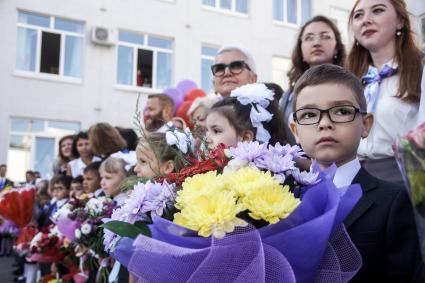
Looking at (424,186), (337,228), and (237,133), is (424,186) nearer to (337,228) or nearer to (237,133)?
(337,228)

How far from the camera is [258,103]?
2.43 m

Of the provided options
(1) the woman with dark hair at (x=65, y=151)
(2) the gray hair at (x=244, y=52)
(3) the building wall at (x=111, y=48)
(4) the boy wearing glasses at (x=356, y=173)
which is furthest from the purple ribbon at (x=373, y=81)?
(3) the building wall at (x=111, y=48)

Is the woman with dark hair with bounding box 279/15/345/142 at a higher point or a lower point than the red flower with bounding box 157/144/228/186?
higher

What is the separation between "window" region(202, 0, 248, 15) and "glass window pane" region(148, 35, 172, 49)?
5.90ft

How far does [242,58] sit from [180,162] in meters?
1.81

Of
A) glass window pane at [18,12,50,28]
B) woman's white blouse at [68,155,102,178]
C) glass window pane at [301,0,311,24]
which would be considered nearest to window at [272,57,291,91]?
glass window pane at [301,0,311,24]

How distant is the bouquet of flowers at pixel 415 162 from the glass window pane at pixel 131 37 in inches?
523

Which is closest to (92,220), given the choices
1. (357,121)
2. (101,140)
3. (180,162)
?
(101,140)

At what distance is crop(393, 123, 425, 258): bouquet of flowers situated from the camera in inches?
33.6

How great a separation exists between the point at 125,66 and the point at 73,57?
1.48 meters

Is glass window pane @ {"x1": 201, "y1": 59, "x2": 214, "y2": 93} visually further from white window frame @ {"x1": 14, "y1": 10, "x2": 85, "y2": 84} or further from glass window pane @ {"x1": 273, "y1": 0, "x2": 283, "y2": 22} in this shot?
white window frame @ {"x1": 14, "y1": 10, "x2": 85, "y2": 84}

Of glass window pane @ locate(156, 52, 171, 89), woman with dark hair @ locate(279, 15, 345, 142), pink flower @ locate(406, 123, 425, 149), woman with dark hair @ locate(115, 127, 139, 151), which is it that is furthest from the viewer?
glass window pane @ locate(156, 52, 171, 89)

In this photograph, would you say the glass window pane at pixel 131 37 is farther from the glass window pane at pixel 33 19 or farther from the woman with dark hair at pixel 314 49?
the woman with dark hair at pixel 314 49

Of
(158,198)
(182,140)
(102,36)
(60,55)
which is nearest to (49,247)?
(182,140)
